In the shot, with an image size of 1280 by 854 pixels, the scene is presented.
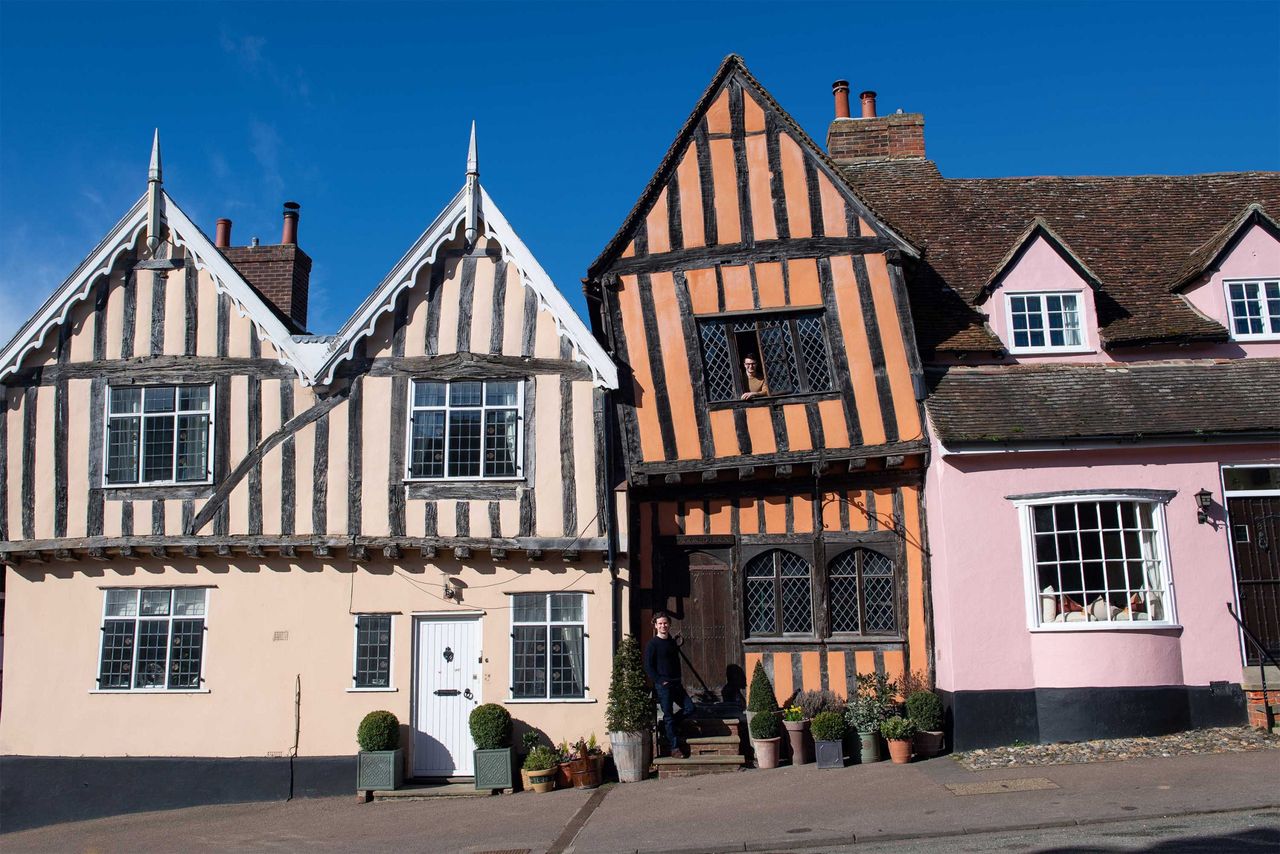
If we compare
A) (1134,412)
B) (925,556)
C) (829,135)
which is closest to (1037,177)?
(829,135)

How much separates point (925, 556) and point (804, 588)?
167cm

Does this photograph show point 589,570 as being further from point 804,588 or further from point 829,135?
point 829,135

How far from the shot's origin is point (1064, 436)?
510 inches

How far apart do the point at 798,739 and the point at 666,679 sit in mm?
1806

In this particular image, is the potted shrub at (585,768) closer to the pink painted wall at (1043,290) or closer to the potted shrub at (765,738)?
the potted shrub at (765,738)

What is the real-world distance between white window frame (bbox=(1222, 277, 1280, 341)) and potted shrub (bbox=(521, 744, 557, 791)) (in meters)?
11.1

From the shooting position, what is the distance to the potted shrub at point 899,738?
1260 cm

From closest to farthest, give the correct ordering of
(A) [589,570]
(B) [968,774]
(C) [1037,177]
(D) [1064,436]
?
(B) [968,774], (D) [1064,436], (A) [589,570], (C) [1037,177]

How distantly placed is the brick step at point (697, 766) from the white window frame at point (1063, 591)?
4.07 m

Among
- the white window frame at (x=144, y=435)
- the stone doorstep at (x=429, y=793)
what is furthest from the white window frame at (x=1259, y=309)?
the white window frame at (x=144, y=435)

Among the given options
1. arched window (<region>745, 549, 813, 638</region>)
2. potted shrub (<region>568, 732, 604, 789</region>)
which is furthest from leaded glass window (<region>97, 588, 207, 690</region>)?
arched window (<region>745, 549, 813, 638</region>)

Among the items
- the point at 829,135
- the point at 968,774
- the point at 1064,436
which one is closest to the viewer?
the point at 968,774

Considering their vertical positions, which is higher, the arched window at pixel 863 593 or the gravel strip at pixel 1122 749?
the arched window at pixel 863 593

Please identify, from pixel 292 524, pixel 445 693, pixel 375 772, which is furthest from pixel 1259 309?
pixel 292 524
